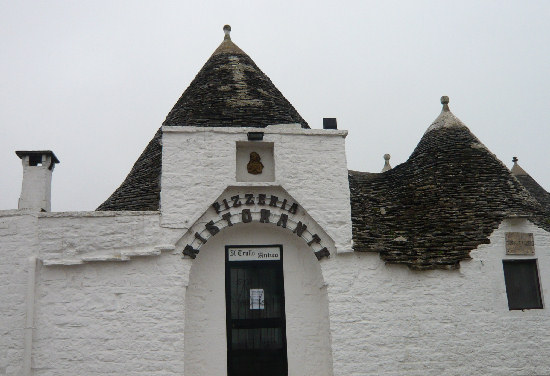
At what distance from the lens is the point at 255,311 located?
9.33 metres

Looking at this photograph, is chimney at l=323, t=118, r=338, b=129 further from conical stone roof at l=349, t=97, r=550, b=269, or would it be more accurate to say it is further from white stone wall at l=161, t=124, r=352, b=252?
conical stone roof at l=349, t=97, r=550, b=269

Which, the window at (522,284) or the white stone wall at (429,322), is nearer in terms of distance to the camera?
the white stone wall at (429,322)

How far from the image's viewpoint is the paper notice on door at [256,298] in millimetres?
9352

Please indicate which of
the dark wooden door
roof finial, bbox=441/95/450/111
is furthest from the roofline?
roof finial, bbox=441/95/450/111

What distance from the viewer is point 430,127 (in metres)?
12.8

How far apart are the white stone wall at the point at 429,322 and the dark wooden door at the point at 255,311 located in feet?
3.10

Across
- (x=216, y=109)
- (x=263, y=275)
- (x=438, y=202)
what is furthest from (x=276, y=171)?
(x=438, y=202)

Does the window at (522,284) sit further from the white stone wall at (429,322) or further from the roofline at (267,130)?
the roofline at (267,130)

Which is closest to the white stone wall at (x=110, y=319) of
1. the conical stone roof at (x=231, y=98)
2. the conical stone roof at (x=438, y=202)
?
the conical stone roof at (x=438, y=202)

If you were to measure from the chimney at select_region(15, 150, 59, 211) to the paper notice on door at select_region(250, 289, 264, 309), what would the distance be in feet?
12.6

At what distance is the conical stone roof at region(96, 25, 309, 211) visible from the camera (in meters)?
10.7

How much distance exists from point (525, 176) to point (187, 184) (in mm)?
15136

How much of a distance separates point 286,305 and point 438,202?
3.79m

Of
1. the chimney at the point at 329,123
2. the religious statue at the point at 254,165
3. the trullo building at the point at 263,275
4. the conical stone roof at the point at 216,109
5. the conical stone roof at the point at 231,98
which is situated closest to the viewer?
the trullo building at the point at 263,275
